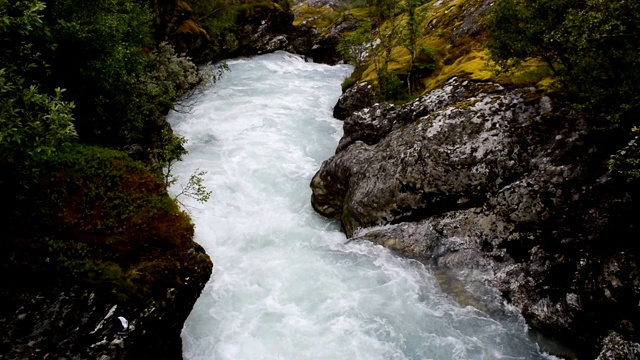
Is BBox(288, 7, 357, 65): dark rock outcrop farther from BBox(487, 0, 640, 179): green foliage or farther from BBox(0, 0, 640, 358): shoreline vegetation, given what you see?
BBox(487, 0, 640, 179): green foliage

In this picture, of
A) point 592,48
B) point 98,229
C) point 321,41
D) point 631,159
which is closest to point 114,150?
point 98,229

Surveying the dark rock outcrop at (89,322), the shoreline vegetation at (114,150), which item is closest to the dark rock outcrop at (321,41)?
the shoreline vegetation at (114,150)

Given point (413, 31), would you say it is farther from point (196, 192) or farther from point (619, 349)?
point (619, 349)

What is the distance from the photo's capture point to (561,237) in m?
14.5

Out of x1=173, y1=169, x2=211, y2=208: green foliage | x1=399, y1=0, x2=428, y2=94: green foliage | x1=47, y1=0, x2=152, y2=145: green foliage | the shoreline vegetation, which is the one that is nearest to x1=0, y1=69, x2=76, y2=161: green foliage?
the shoreline vegetation

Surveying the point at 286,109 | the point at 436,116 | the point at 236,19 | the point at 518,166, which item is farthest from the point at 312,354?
the point at 236,19

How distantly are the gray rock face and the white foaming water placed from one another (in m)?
A: 1.33

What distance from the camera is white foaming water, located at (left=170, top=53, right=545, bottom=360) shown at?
1348 cm

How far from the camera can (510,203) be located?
15914 mm

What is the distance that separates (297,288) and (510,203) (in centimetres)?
902

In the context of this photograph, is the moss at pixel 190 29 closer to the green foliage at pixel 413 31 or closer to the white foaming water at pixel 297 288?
the white foaming water at pixel 297 288

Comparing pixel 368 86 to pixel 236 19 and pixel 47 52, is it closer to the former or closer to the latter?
pixel 47 52


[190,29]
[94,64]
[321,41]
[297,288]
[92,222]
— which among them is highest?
[190,29]

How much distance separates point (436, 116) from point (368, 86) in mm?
12476
